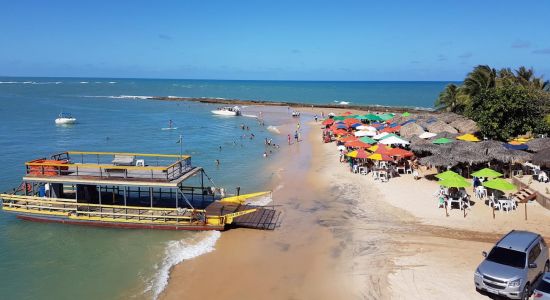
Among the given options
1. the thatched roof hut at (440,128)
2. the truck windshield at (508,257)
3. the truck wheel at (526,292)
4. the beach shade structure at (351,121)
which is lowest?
the truck wheel at (526,292)

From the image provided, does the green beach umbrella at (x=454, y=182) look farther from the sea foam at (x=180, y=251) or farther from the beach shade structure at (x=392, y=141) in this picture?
the beach shade structure at (x=392, y=141)

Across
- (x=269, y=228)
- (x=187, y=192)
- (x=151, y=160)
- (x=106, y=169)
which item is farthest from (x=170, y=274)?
(x=151, y=160)

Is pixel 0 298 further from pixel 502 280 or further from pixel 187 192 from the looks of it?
pixel 502 280

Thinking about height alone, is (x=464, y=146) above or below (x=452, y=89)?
below

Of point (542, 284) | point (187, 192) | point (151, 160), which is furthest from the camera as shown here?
point (151, 160)

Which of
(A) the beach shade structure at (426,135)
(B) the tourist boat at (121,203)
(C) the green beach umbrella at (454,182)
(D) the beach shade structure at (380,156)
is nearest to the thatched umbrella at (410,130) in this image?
(A) the beach shade structure at (426,135)

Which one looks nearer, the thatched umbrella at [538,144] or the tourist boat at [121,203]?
the tourist boat at [121,203]

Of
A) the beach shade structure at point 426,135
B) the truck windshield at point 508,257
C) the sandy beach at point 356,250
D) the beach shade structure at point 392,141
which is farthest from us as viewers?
the beach shade structure at point 426,135

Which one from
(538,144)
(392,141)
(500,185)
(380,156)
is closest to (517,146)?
(538,144)
